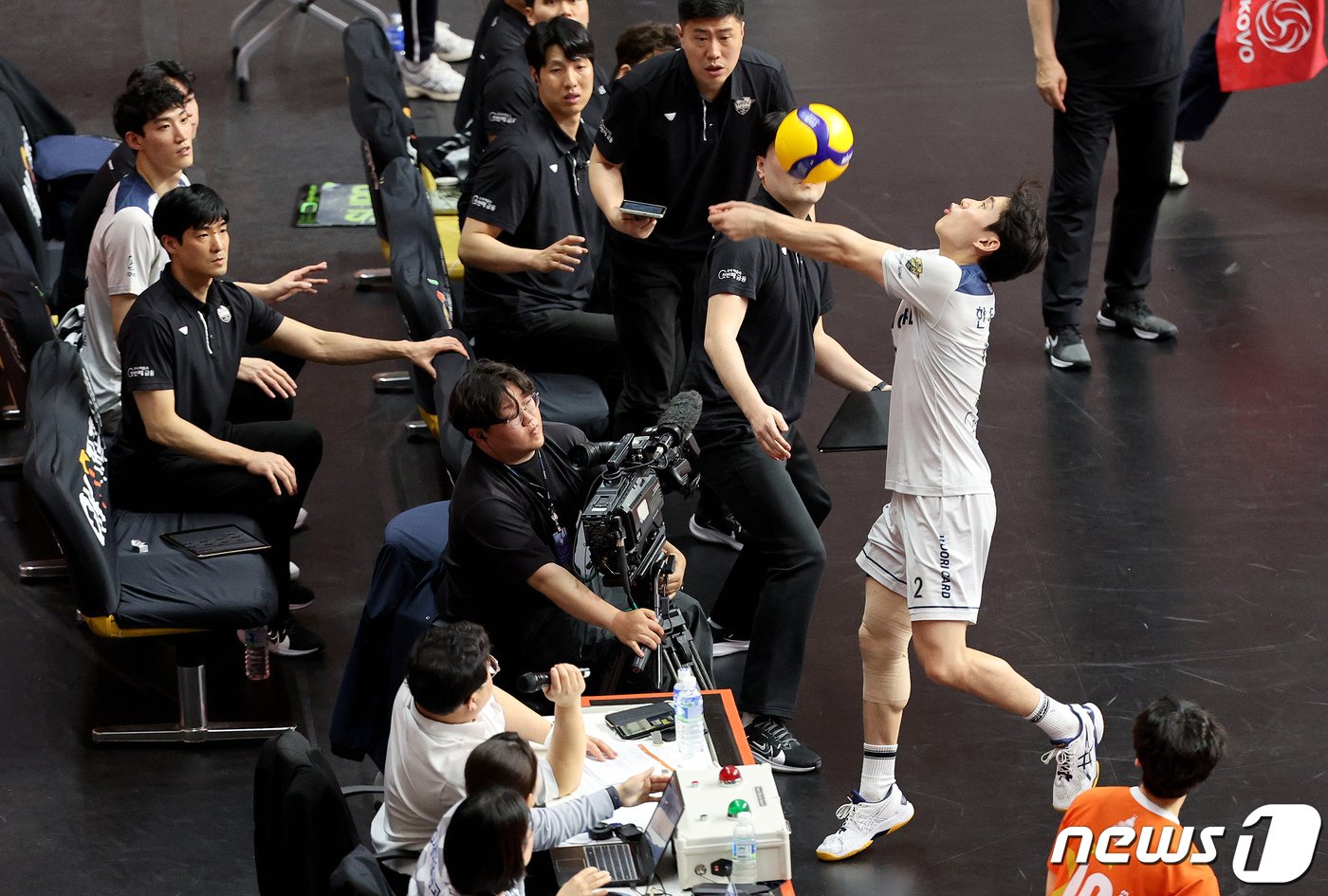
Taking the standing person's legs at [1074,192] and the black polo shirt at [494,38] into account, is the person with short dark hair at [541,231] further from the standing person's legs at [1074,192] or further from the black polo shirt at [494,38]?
the standing person's legs at [1074,192]

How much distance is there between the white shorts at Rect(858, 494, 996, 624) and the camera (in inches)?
147

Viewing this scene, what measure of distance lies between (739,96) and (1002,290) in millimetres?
2315

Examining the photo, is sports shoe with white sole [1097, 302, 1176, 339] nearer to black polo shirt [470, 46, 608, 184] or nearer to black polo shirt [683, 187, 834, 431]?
black polo shirt [470, 46, 608, 184]

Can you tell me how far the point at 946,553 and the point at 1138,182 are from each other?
314 cm

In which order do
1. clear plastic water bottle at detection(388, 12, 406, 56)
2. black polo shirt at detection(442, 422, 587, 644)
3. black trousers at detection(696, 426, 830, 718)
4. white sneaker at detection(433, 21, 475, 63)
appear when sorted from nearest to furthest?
black polo shirt at detection(442, 422, 587, 644) → black trousers at detection(696, 426, 830, 718) → clear plastic water bottle at detection(388, 12, 406, 56) → white sneaker at detection(433, 21, 475, 63)

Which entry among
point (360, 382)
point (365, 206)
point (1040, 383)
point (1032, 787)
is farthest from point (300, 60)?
point (1032, 787)

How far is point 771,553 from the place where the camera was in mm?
4242

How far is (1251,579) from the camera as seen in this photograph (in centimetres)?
500

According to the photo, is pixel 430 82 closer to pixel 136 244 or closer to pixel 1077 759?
pixel 136 244

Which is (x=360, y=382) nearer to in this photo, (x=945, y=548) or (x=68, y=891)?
(x=68, y=891)

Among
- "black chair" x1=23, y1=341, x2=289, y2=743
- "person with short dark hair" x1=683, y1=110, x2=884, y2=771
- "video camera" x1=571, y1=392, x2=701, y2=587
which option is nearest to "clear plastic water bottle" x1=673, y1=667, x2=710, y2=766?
"video camera" x1=571, y1=392, x2=701, y2=587

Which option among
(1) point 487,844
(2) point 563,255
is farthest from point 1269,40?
(1) point 487,844

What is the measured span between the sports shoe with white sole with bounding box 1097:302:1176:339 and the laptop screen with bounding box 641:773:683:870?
3.99 metres

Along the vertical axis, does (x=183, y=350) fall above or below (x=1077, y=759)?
above
